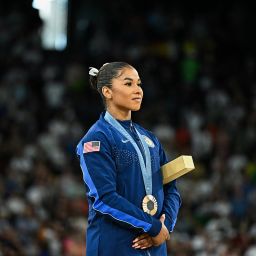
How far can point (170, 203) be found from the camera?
4.71 m

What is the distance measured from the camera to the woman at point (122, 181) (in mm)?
4426

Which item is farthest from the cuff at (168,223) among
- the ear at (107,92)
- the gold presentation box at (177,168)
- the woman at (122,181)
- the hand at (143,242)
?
the ear at (107,92)

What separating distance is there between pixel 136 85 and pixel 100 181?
23.7 inches

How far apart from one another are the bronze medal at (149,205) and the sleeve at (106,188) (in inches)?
4.1

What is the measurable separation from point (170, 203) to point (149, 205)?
20 cm

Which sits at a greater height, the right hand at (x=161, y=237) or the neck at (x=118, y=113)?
the neck at (x=118, y=113)

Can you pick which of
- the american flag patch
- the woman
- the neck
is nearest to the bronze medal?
the woman

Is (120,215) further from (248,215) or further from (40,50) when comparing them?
(40,50)

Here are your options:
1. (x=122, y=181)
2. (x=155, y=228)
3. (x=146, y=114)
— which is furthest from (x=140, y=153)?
(x=146, y=114)

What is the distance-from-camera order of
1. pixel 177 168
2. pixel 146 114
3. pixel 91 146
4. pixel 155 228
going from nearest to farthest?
1. pixel 155 228
2. pixel 91 146
3. pixel 177 168
4. pixel 146 114

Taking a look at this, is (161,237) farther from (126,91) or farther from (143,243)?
(126,91)

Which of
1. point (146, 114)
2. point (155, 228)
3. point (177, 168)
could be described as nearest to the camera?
point (155, 228)

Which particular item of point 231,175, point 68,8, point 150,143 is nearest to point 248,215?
point 231,175

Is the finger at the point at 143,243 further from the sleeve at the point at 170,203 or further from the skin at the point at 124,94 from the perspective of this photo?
the skin at the point at 124,94
